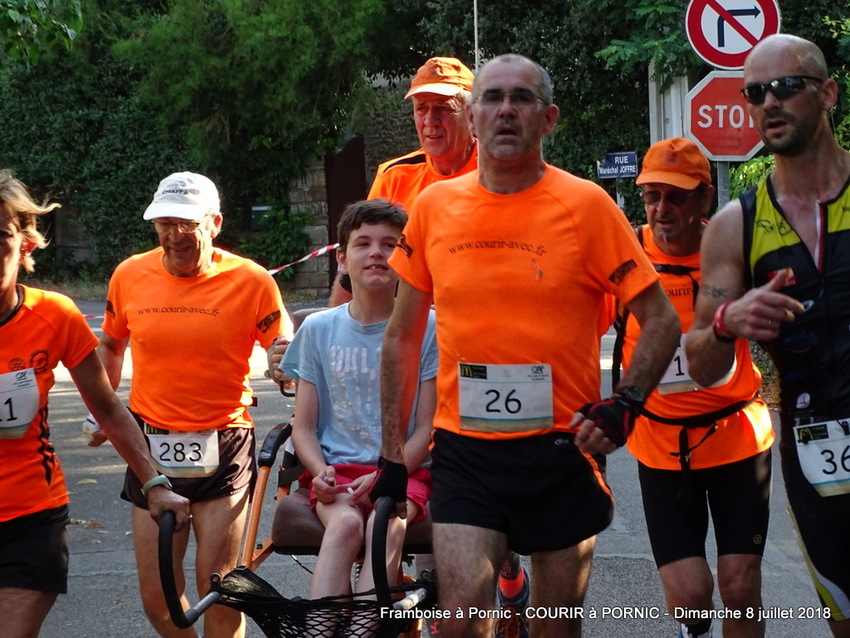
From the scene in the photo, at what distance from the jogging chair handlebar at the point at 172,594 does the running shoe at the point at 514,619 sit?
66.9 inches

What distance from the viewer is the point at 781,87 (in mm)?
3705

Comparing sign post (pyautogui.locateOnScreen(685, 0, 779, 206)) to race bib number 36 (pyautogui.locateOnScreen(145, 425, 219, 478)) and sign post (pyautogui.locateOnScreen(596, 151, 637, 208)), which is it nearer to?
race bib number 36 (pyautogui.locateOnScreen(145, 425, 219, 478))

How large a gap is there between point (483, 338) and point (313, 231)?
74.9ft

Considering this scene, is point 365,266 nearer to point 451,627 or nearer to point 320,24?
point 451,627

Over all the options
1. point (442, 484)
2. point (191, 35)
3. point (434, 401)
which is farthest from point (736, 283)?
point (191, 35)

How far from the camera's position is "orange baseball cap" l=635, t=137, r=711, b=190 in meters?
4.94

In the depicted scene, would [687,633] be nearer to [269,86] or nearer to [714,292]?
[714,292]

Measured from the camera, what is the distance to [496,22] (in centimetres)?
2370

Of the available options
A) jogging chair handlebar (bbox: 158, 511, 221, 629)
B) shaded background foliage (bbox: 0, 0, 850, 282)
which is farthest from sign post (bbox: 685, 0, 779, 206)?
shaded background foliage (bbox: 0, 0, 850, 282)

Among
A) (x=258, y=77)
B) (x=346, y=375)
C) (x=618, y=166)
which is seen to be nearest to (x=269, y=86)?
(x=258, y=77)

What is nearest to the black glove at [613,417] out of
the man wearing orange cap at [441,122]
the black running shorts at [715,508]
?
the black running shorts at [715,508]

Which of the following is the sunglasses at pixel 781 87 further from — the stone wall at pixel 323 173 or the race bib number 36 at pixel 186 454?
the stone wall at pixel 323 173

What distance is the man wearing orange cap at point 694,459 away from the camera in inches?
183

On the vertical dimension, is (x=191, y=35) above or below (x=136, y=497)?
above
